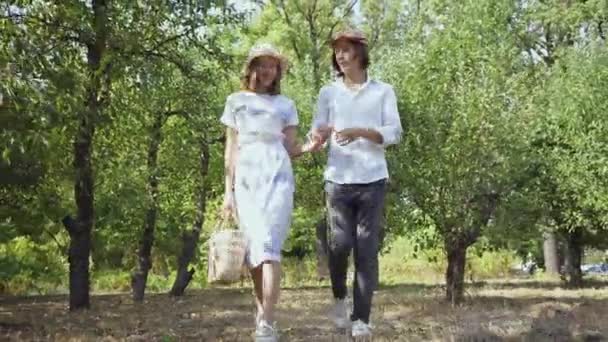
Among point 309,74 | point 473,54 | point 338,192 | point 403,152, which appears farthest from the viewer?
point 309,74

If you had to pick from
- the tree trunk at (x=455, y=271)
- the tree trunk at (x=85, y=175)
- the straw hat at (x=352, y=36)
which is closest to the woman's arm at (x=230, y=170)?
the straw hat at (x=352, y=36)

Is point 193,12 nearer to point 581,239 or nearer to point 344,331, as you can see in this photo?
point 344,331

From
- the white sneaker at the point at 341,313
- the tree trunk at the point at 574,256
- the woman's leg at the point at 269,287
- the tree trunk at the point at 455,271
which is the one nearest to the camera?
the woman's leg at the point at 269,287

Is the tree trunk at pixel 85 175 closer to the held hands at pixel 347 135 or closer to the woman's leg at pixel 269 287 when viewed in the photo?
the held hands at pixel 347 135

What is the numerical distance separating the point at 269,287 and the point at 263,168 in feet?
2.40

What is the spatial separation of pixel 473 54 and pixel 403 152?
2294 mm

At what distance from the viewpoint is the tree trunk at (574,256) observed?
18.6 meters

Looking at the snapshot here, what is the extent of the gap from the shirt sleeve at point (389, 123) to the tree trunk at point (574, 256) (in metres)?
14.1

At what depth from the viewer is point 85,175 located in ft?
→ 32.9

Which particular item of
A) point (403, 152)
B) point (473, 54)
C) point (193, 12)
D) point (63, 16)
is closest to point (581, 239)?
point (473, 54)

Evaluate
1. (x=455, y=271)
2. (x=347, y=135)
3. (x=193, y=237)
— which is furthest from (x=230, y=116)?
(x=193, y=237)

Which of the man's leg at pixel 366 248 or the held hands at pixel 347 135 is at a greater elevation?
the held hands at pixel 347 135

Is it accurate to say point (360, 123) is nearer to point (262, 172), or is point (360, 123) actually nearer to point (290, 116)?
point (290, 116)

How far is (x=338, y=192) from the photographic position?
547cm
